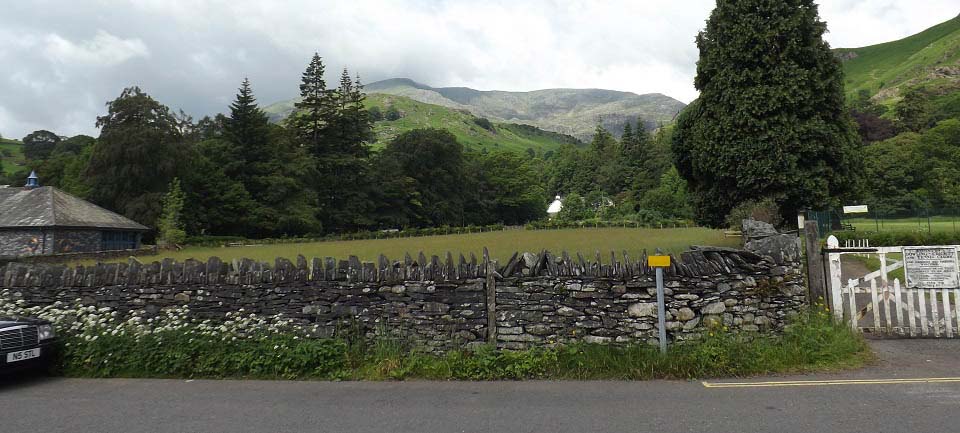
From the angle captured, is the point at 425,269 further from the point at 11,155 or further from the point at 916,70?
the point at 916,70

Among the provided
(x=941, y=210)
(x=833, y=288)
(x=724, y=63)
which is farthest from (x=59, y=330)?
(x=941, y=210)

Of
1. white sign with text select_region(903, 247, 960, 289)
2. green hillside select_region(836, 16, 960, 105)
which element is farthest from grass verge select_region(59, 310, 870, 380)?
green hillside select_region(836, 16, 960, 105)

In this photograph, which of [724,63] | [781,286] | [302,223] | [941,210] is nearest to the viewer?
[781,286]

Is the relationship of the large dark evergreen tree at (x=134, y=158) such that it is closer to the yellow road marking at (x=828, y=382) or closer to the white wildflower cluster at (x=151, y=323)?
the white wildflower cluster at (x=151, y=323)

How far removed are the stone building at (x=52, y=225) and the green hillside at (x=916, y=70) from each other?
14130 cm

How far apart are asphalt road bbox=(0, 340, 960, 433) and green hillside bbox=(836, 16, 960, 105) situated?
457 ft

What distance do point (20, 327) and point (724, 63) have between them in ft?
60.8

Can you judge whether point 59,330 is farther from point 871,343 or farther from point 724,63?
point 724,63

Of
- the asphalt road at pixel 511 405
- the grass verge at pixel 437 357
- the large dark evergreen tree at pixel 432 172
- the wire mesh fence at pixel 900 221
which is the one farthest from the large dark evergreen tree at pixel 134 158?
the wire mesh fence at pixel 900 221

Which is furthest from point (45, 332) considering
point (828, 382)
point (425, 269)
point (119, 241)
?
point (119, 241)

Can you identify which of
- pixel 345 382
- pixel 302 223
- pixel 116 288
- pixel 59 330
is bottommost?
pixel 345 382

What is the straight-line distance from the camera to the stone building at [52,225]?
107 feet

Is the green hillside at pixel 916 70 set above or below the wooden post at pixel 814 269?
above

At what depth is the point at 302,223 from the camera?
54.8 meters
